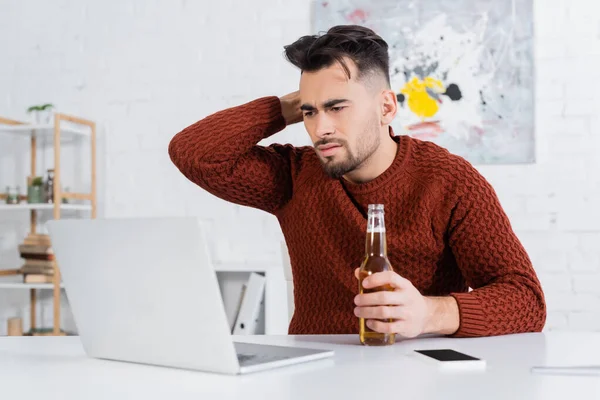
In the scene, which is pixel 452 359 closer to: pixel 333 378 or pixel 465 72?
pixel 333 378

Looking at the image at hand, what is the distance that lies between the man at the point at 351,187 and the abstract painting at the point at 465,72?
1.33 m

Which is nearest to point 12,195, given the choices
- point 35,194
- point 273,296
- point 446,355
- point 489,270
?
point 35,194

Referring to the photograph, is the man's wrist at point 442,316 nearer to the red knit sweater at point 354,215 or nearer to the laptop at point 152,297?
the red knit sweater at point 354,215

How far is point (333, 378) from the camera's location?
0.93m

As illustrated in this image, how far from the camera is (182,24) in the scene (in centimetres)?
341

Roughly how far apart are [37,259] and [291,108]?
203cm

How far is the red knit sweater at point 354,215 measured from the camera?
4.99 ft

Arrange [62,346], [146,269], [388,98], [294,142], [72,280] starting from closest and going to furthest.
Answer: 1. [146,269]
2. [72,280]
3. [62,346]
4. [388,98]
5. [294,142]

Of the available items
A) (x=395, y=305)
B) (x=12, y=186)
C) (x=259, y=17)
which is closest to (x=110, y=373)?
(x=395, y=305)

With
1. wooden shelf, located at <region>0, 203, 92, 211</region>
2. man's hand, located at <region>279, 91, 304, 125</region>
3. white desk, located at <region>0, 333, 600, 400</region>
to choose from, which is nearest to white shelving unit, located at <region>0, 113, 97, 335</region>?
wooden shelf, located at <region>0, 203, 92, 211</region>

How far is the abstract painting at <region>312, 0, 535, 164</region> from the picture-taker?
2982mm

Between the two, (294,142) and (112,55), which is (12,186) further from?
(294,142)

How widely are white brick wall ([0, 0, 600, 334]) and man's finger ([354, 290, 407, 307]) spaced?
77.0 inches

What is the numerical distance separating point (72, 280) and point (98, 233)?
12 cm
